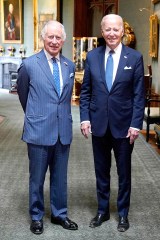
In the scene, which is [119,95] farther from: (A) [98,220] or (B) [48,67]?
(A) [98,220]

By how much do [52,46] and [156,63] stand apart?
6.59 metres

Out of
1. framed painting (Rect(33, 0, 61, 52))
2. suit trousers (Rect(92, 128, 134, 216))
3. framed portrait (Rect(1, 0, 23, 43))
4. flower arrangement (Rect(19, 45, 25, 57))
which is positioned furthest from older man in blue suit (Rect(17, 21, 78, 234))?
framed portrait (Rect(1, 0, 23, 43))

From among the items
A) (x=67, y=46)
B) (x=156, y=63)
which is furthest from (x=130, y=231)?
(x=67, y=46)

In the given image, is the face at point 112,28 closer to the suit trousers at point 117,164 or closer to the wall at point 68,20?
the suit trousers at point 117,164

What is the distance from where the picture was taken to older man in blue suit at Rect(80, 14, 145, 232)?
11.0 feet

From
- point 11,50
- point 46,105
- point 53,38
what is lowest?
point 46,105

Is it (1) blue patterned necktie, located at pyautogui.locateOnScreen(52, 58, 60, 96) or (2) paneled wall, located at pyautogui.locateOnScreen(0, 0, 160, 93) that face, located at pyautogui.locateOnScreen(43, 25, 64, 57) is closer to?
(1) blue patterned necktie, located at pyautogui.locateOnScreen(52, 58, 60, 96)

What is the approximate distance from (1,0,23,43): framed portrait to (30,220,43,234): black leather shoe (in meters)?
13.4

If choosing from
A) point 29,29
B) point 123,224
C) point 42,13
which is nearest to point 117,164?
point 123,224

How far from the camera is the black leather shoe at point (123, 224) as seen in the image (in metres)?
3.64

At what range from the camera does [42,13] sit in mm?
15172

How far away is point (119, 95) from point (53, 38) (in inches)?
26.7

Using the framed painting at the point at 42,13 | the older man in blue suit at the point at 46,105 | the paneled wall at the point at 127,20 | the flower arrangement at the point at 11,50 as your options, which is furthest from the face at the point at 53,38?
the flower arrangement at the point at 11,50

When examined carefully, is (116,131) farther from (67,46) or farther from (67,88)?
(67,46)
